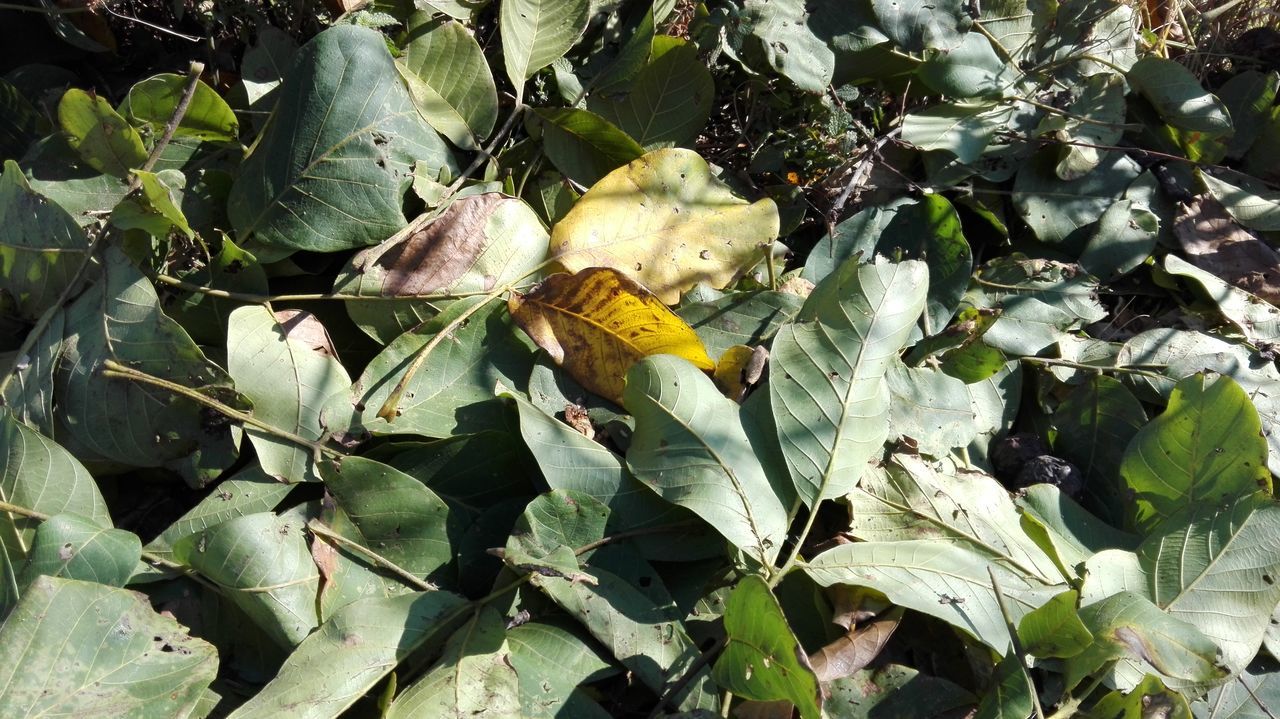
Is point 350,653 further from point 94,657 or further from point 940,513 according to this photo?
point 940,513

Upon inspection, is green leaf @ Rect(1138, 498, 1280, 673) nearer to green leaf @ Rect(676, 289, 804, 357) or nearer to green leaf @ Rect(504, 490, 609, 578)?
green leaf @ Rect(676, 289, 804, 357)

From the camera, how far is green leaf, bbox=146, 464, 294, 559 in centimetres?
121

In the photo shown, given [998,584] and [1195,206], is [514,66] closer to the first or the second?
[998,584]

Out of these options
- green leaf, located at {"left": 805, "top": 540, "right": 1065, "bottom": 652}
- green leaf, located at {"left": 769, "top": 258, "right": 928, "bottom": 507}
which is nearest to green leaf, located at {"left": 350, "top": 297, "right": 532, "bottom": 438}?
green leaf, located at {"left": 769, "top": 258, "right": 928, "bottom": 507}

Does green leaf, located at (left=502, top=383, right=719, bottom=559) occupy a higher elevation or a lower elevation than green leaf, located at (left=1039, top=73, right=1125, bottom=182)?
lower

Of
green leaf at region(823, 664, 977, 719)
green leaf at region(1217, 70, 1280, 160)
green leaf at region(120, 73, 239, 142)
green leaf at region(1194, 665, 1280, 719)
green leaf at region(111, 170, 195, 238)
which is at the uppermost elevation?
green leaf at region(120, 73, 239, 142)

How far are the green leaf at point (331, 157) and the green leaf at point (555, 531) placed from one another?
46 centimetres

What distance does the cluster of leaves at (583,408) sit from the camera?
1.12 m

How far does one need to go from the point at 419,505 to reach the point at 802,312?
58cm

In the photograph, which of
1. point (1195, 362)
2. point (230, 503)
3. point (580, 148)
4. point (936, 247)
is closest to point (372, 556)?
point (230, 503)

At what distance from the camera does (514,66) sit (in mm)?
1538

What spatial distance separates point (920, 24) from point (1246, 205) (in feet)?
2.29

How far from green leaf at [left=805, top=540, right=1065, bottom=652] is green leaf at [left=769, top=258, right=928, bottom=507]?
0.09 metres

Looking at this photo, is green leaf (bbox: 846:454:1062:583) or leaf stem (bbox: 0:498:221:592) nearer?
leaf stem (bbox: 0:498:221:592)
